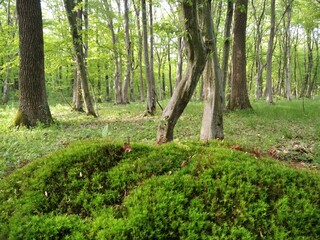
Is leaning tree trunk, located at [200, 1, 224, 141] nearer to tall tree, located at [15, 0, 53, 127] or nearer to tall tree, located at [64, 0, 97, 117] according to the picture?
tall tree, located at [15, 0, 53, 127]

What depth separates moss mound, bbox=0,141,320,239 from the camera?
6.74 ft

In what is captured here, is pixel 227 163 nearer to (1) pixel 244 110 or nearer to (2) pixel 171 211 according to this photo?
(2) pixel 171 211

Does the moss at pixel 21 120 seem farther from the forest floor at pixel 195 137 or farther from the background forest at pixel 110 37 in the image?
the background forest at pixel 110 37

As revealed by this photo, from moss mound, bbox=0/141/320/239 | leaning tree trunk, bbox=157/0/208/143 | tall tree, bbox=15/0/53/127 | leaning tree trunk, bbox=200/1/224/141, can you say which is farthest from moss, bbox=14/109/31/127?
moss mound, bbox=0/141/320/239

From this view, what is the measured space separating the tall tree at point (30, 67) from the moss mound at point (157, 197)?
625 cm

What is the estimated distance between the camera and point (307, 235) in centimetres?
208

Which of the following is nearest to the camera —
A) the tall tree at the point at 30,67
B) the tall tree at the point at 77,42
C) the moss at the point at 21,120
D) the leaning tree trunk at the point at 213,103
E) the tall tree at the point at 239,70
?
the leaning tree trunk at the point at 213,103

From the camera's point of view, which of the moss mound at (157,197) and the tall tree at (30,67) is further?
the tall tree at (30,67)

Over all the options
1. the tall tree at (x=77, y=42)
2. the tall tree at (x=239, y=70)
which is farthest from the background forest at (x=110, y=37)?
the tall tree at (x=239, y=70)

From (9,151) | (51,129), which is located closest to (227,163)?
(9,151)

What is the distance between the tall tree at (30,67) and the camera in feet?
27.4

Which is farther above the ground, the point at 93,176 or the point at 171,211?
the point at 93,176

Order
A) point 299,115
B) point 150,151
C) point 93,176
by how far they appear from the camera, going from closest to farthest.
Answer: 1. point 93,176
2. point 150,151
3. point 299,115

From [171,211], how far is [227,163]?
0.77 m
